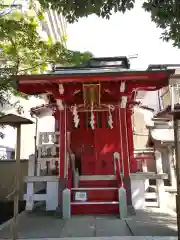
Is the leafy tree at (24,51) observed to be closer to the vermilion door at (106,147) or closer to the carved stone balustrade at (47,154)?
the carved stone balustrade at (47,154)

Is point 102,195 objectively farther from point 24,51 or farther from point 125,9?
point 125,9

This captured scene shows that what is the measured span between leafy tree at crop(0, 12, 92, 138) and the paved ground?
12.3 feet

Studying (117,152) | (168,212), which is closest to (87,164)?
(117,152)

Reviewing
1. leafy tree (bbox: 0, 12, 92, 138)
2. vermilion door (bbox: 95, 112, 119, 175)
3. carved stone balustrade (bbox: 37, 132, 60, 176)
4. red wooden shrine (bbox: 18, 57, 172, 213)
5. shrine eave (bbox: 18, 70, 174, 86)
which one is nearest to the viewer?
leafy tree (bbox: 0, 12, 92, 138)

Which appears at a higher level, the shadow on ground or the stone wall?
the stone wall

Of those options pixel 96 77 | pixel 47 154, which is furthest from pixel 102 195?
pixel 96 77

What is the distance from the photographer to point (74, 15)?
4.54 metres

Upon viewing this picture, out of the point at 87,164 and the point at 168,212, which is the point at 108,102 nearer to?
the point at 87,164

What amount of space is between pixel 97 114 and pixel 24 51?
12.1ft

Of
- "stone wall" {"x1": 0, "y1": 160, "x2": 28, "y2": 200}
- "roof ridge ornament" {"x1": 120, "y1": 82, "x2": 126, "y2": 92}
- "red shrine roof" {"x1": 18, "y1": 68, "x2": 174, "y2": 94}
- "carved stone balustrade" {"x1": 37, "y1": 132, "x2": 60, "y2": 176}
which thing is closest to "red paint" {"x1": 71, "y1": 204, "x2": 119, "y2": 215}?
"carved stone balustrade" {"x1": 37, "y1": 132, "x2": 60, "y2": 176}

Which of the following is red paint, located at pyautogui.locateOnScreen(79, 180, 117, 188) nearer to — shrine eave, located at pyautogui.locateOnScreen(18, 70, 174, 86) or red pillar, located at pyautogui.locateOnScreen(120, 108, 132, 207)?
red pillar, located at pyautogui.locateOnScreen(120, 108, 132, 207)

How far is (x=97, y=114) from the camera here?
33.8ft

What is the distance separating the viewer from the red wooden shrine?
810 cm

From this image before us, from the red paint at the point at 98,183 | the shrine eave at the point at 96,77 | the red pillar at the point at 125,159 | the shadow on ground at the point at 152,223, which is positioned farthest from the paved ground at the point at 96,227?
the shrine eave at the point at 96,77
